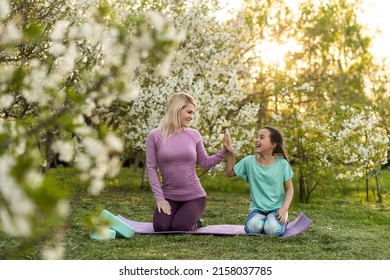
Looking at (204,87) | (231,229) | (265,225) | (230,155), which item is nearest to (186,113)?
(230,155)

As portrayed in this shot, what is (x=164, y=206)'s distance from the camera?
19.4 feet

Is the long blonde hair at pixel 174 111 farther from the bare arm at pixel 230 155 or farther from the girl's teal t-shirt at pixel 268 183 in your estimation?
the girl's teal t-shirt at pixel 268 183

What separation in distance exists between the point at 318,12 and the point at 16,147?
11.4 meters

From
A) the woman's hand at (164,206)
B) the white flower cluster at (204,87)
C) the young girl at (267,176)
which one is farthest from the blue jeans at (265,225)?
the white flower cluster at (204,87)

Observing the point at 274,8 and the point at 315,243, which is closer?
the point at 315,243

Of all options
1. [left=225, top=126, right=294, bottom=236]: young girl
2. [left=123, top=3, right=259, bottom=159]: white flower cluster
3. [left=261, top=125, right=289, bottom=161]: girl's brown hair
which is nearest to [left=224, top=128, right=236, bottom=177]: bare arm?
[left=225, top=126, right=294, bottom=236]: young girl

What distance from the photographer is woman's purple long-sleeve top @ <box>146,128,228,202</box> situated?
20.1 feet

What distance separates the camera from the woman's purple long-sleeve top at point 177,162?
20.1 feet

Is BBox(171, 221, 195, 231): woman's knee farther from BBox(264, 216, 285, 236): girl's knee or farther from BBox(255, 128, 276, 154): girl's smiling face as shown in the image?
BBox(255, 128, 276, 154): girl's smiling face

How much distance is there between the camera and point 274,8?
1223 cm

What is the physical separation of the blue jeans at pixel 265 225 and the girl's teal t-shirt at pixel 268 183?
12 centimetres

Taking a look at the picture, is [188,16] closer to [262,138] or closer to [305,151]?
[305,151]

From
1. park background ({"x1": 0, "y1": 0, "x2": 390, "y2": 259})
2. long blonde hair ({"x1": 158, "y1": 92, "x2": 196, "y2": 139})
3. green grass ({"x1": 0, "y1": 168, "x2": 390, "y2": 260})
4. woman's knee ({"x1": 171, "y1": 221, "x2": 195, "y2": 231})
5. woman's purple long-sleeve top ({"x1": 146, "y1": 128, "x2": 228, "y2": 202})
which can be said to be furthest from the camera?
woman's purple long-sleeve top ({"x1": 146, "y1": 128, "x2": 228, "y2": 202})

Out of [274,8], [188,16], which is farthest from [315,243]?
[274,8]
